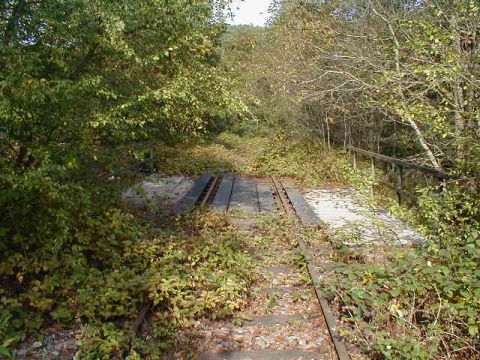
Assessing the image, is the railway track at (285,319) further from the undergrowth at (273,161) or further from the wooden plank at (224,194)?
the undergrowth at (273,161)

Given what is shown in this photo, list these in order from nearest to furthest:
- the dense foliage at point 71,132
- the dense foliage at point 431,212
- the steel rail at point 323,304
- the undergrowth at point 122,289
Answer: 1. the dense foliage at point 431,212
2. the steel rail at point 323,304
3. the undergrowth at point 122,289
4. the dense foliage at point 71,132

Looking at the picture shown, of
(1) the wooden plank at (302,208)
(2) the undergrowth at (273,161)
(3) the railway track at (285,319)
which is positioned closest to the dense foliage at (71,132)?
(3) the railway track at (285,319)

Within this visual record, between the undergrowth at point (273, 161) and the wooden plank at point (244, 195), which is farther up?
the undergrowth at point (273, 161)

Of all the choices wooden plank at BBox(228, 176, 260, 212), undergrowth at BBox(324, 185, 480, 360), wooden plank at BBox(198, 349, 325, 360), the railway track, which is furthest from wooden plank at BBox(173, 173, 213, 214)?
wooden plank at BBox(198, 349, 325, 360)

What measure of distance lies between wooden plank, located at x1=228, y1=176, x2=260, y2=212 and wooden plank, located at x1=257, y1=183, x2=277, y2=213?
0.38ft

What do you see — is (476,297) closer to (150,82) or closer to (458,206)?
(458,206)

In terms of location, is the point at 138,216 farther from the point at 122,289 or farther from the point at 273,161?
the point at 273,161

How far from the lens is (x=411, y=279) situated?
402 centimetres

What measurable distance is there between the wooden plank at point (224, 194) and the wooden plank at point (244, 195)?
11cm

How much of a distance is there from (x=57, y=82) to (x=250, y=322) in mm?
3343

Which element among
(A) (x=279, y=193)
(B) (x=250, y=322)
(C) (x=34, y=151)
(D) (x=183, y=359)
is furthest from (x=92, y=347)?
(A) (x=279, y=193)

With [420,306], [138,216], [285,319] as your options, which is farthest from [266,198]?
[420,306]

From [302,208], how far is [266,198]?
1812 millimetres

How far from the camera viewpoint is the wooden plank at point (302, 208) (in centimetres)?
816
